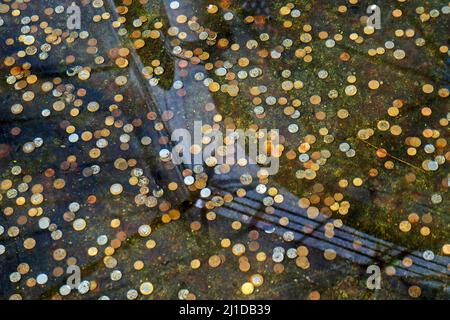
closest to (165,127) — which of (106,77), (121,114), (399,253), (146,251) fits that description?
(121,114)

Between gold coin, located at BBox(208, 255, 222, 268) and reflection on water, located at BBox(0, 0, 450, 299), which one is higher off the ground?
reflection on water, located at BBox(0, 0, 450, 299)

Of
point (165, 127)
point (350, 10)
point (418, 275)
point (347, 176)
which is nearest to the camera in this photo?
point (418, 275)

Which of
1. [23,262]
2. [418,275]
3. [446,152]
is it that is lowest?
[23,262]

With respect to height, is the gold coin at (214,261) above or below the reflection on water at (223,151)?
below

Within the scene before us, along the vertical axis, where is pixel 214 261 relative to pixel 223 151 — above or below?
below

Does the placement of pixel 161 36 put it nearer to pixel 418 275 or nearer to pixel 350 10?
pixel 350 10

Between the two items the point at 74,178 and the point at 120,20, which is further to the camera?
the point at 120,20

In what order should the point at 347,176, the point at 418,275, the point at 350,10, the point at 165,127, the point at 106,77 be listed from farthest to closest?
the point at 350,10 < the point at 106,77 < the point at 165,127 < the point at 347,176 < the point at 418,275

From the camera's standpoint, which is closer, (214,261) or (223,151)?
(214,261)
